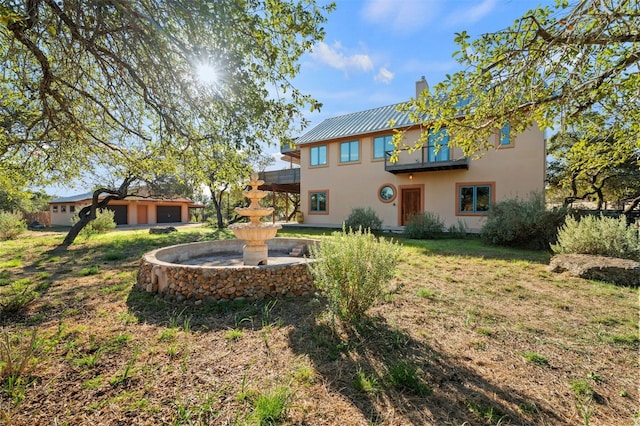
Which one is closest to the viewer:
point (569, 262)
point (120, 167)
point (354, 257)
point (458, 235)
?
point (354, 257)

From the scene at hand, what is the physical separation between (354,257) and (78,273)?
659 cm

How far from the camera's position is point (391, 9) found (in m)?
4.36

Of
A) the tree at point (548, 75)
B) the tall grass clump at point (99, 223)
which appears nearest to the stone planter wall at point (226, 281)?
the tree at point (548, 75)

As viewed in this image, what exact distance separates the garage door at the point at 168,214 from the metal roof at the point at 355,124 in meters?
20.9

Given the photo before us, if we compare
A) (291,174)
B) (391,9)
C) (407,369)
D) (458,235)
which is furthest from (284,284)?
(291,174)

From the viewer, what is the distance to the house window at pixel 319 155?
18.2 meters

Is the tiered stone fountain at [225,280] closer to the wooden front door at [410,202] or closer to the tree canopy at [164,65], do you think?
the tree canopy at [164,65]

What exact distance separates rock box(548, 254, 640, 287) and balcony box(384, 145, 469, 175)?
310 inches

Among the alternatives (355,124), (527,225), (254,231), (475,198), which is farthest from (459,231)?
(254,231)

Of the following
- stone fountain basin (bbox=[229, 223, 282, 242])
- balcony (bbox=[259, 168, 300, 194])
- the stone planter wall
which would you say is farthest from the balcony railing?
the stone planter wall

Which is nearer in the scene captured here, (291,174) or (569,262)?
(569,262)

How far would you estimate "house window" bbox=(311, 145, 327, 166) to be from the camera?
1823 cm

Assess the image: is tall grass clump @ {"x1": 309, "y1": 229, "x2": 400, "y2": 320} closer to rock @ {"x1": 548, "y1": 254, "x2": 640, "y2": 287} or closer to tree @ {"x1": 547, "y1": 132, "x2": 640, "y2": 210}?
rock @ {"x1": 548, "y1": 254, "x2": 640, "y2": 287}

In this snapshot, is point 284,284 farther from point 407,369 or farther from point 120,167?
point 120,167
